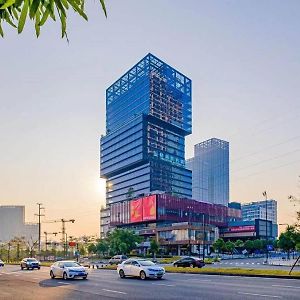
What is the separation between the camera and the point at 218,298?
20438 mm

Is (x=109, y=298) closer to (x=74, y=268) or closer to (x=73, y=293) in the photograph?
(x=73, y=293)

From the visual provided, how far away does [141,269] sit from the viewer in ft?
112

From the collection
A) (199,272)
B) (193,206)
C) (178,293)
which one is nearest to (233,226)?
(193,206)

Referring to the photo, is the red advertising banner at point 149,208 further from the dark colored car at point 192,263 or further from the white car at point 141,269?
the white car at point 141,269

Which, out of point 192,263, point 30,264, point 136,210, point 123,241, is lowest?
point 123,241

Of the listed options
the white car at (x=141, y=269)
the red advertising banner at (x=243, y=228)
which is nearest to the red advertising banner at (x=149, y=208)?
Result: the red advertising banner at (x=243, y=228)

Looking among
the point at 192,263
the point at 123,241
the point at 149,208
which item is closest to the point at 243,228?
the point at 149,208

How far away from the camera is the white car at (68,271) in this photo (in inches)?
1375

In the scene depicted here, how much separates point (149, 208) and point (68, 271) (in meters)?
122

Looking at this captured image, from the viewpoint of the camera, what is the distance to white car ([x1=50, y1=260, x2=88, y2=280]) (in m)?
34.9

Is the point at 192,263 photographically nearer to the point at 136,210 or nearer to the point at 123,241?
the point at 123,241

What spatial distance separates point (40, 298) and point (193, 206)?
14727 cm

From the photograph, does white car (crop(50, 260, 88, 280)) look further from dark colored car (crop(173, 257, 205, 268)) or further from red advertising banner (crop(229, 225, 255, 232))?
red advertising banner (crop(229, 225, 255, 232))

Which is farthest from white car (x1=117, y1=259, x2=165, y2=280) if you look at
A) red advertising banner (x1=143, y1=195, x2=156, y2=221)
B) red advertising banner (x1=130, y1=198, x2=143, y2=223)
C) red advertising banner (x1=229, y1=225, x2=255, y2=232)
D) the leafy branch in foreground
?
red advertising banner (x1=229, y1=225, x2=255, y2=232)
